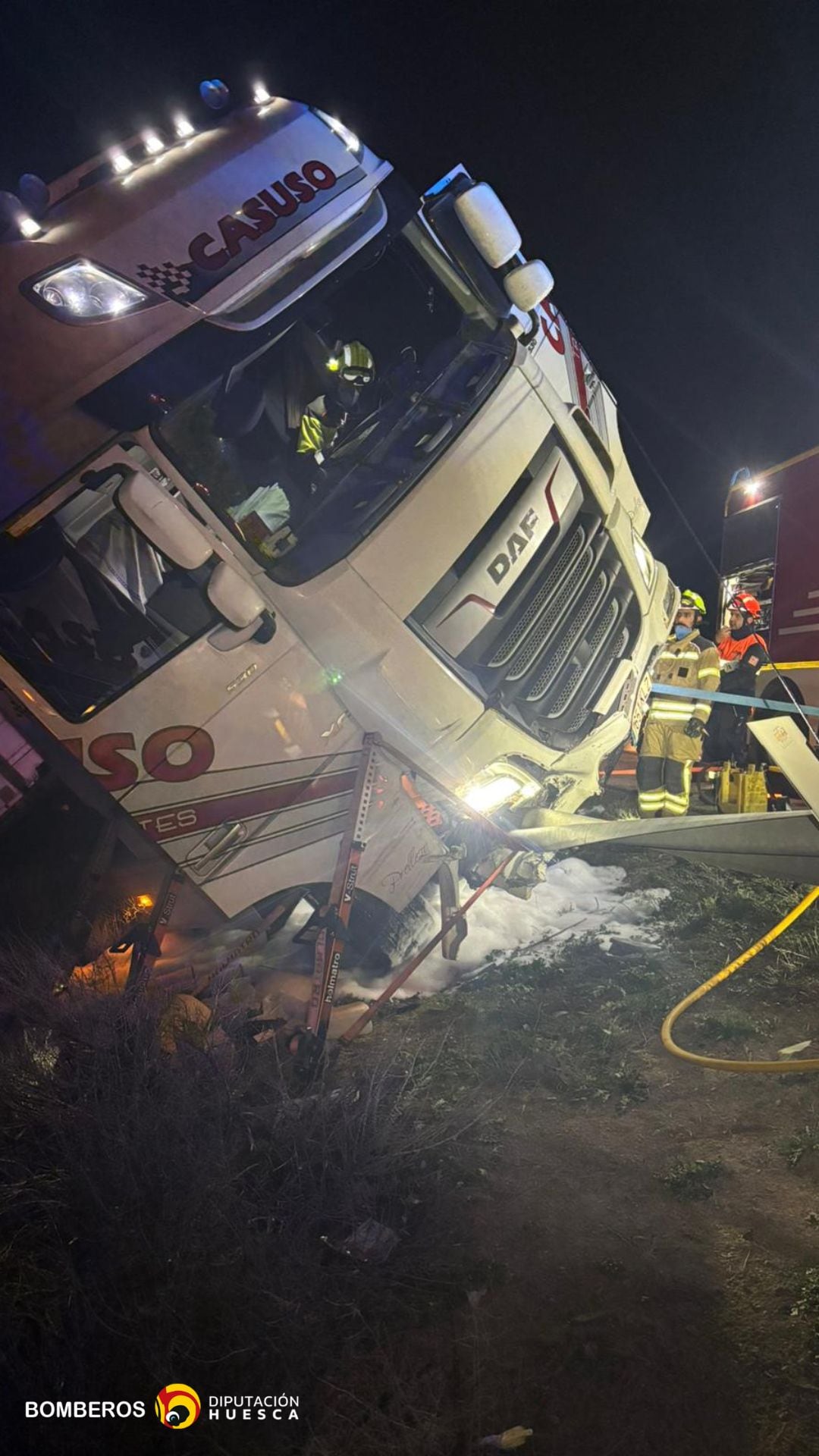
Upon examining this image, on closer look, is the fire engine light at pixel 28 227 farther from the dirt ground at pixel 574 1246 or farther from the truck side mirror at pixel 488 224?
the dirt ground at pixel 574 1246

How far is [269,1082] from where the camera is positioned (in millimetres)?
2908

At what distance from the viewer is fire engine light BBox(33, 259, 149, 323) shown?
2.79 m

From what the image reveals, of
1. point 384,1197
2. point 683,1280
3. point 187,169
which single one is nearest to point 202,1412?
point 384,1197

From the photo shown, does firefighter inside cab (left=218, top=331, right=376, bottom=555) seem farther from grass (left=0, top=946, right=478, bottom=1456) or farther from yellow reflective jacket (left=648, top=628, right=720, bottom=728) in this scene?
yellow reflective jacket (left=648, top=628, right=720, bottom=728)

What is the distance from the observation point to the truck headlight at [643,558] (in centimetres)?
461

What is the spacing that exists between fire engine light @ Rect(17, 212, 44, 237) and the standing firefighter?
525cm

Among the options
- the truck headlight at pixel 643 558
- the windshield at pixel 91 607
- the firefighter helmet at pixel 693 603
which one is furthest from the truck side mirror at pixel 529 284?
the firefighter helmet at pixel 693 603

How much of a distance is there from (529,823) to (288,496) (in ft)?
7.34

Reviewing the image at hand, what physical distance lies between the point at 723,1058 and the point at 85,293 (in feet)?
13.0

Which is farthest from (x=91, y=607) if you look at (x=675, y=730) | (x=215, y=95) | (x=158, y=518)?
(x=675, y=730)

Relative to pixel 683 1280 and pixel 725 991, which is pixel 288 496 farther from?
pixel 683 1280

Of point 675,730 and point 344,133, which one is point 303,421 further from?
point 675,730

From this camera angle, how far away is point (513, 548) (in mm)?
3543

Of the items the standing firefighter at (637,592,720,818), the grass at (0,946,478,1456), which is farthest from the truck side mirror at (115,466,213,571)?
the standing firefighter at (637,592,720,818)
